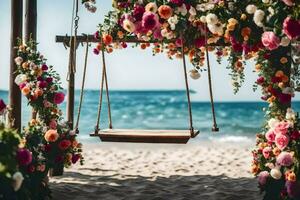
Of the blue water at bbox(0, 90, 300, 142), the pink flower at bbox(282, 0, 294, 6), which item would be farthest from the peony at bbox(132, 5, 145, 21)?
the blue water at bbox(0, 90, 300, 142)

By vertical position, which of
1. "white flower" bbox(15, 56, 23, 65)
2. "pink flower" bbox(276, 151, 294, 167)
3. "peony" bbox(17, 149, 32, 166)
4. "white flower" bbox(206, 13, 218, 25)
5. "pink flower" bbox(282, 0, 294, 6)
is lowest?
"pink flower" bbox(276, 151, 294, 167)

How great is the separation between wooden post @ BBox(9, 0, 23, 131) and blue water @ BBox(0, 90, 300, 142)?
13.8 meters

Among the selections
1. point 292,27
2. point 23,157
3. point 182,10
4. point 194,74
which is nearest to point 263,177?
point 292,27

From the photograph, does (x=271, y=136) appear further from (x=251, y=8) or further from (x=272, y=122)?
(x=251, y=8)

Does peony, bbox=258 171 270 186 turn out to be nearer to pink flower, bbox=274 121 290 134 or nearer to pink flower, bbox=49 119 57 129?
pink flower, bbox=274 121 290 134

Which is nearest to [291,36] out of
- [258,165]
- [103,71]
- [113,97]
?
[258,165]

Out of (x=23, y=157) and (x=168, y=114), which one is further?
(x=168, y=114)

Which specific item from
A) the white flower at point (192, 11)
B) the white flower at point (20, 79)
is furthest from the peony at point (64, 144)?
the white flower at point (192, 11)

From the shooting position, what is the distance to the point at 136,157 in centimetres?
1088

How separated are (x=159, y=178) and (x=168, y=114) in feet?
82.8

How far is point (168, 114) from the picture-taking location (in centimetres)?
3291

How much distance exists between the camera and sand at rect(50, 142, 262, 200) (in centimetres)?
627

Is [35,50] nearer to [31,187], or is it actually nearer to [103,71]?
[103,71]

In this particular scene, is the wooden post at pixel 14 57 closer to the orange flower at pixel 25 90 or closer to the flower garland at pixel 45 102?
the flower garland at pixel 45 102
